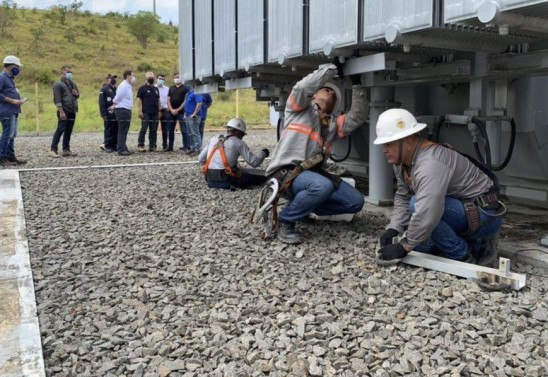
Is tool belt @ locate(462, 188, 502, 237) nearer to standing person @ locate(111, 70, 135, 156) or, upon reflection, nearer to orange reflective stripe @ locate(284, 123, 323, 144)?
orange reflective stripe @ locate(284, 123, 323, 144)

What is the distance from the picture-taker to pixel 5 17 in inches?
2041

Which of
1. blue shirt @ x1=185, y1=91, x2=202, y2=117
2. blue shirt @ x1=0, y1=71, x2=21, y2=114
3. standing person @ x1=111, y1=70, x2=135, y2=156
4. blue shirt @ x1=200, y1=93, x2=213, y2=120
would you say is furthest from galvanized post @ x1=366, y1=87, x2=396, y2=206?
standing person @ x1=111, y1=70, x2=135, y2=156

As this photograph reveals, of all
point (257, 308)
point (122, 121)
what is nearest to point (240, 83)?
point (122, 121)

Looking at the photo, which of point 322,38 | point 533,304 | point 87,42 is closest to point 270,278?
point 533,304

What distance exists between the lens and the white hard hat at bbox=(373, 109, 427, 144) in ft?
14.0

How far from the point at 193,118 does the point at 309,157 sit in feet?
28.2

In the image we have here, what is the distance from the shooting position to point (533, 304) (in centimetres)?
385

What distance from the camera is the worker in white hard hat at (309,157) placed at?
5254mm

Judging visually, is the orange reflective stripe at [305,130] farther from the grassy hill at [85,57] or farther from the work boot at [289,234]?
the grassy hill at [85,57]

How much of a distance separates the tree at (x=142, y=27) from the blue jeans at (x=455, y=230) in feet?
184

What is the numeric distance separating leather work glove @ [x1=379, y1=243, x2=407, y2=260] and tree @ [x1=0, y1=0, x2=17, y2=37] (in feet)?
173

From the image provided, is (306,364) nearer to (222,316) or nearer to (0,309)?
(222,316)

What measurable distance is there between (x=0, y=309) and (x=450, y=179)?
3313 mm

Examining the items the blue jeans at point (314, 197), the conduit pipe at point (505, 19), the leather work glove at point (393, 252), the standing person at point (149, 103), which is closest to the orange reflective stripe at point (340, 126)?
the blue jeans at point (314, 197)
